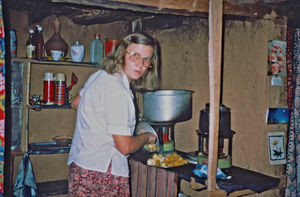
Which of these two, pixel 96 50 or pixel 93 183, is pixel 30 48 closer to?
pixel 96 50

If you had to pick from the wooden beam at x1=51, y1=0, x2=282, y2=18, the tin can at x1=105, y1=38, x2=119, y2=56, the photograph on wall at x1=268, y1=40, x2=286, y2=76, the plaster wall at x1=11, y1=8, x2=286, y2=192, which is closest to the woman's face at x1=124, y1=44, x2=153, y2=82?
the wooden beam at x1=51, y1=0, x2=282, y2=18

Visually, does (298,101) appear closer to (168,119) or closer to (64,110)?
(168,119)

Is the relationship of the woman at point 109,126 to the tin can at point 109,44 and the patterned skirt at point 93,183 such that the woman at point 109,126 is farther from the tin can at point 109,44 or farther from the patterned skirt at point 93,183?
the tin can at point 109,44

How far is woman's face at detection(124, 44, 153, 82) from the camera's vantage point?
81.1 inches

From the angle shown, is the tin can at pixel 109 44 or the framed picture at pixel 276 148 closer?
the framed picture at pixel 276 148

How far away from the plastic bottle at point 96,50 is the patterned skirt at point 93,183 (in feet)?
5.46

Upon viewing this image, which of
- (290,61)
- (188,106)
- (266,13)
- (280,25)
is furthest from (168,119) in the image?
(290,61)

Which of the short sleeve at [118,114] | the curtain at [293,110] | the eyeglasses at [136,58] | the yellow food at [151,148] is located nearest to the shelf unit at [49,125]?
the yellow food at [151,148]

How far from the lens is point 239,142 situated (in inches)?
110

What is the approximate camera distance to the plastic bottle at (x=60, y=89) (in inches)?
124

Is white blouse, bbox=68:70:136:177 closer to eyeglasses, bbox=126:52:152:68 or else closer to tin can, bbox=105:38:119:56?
eyeglasses, bbox=126:52:152:68

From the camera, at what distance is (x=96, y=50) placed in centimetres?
343

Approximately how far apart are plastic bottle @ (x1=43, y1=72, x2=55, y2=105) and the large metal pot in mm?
1207

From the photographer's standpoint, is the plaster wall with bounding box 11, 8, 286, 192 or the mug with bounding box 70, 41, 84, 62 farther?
the mug with bounding box 70, 41, 84, 62
